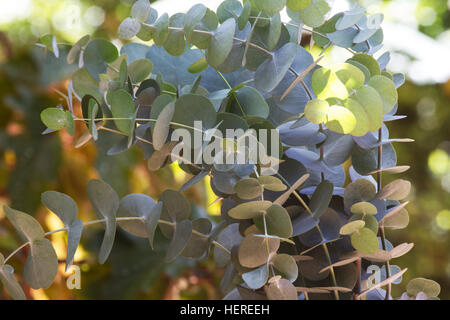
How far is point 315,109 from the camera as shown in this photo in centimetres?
19

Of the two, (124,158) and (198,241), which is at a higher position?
(124,158)

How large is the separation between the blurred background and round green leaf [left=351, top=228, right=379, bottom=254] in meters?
0.14

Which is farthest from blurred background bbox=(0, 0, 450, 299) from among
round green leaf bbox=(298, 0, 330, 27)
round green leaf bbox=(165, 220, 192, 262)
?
round green leaf bbox=(165, 220, 192, 262)

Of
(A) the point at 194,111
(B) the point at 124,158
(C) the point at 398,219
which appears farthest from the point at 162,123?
(B) the point at 124,158

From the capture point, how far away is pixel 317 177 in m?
0.26

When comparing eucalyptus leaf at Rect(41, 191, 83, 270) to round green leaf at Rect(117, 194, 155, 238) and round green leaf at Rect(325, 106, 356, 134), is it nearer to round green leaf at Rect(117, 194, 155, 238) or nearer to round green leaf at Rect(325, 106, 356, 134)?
round green leaf at Rect(117, 194, 155, 238)

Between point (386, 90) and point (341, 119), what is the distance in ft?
0.11

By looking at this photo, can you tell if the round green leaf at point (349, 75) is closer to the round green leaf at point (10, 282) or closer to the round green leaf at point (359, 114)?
the round green leaf at point (359, 114)

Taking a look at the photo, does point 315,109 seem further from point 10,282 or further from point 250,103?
point 10,282

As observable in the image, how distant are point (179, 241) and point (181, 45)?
0.34ft

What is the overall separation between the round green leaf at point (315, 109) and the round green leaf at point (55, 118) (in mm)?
114

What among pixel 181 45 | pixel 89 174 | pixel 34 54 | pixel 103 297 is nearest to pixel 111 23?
pixel 34 54

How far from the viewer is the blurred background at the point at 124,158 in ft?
2.13
